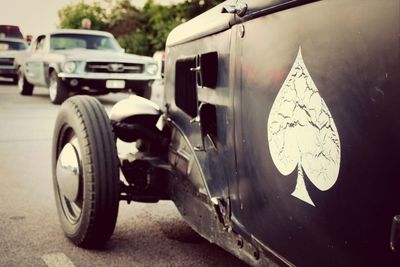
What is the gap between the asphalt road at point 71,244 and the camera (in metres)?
2.68

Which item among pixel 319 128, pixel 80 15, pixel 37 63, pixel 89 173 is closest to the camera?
pixel 319 128

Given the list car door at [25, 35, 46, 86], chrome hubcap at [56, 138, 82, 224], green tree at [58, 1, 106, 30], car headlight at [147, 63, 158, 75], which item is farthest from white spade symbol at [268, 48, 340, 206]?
green tree at [58, 1, 106, 30]

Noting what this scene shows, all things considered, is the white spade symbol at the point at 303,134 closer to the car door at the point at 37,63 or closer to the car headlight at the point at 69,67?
the car headlight at the point at 69,67

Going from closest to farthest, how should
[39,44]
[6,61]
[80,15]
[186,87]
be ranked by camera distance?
[186,87]
[39,44]
[6,61]
[80,15]

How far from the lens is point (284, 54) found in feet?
4.98

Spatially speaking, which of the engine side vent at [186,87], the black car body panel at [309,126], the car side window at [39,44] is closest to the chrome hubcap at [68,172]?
the engine side vent at [186,87]

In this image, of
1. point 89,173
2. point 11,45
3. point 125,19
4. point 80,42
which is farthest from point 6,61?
point 125,19

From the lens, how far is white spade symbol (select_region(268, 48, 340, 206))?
4.49ft

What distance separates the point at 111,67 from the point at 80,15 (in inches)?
2802

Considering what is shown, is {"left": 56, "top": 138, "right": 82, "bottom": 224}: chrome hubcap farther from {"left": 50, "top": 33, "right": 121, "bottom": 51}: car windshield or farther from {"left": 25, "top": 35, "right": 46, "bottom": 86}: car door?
{"left": 25, "top": 35, "right": 46, "bottom": 86}: car door

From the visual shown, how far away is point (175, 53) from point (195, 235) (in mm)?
1041

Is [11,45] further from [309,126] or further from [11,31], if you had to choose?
[309,126]

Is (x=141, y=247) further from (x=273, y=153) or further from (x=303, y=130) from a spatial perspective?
(x=303, y=130)

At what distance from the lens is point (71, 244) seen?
288 cm
